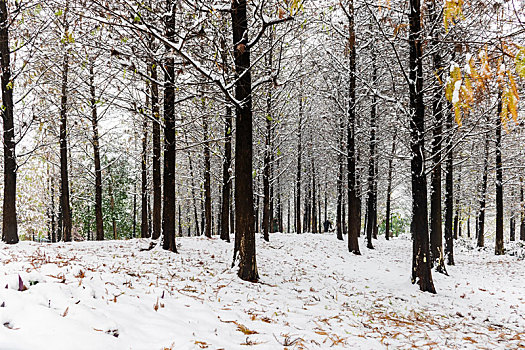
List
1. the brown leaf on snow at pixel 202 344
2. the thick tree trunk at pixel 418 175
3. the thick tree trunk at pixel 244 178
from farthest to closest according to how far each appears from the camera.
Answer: the thick tree trunk at pixel 418 175 < the thick tree trunk at pixel 244 178 < the brown leaf on snow at pixel 202 344

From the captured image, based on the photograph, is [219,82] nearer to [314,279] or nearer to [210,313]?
[210,313]

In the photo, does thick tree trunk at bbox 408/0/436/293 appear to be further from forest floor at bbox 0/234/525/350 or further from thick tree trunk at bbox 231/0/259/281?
thick tree trunk at bbox 231/0/259/281

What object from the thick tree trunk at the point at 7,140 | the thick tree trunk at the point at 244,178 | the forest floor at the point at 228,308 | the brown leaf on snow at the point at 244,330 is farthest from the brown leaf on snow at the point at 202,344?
the thick tree trunk at the point at 7,140

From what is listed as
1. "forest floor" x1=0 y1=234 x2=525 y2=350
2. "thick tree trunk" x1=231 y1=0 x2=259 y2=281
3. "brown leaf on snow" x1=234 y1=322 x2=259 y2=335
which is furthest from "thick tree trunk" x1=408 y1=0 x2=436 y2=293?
"brown leaf on snow" x1=234 y1=322 x2=259 y2=335

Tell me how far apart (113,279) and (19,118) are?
8093 millimetres

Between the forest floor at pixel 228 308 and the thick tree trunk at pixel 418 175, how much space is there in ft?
1.55

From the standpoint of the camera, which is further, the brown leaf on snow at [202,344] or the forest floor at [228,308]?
the brown leaf on snow at [202,344]

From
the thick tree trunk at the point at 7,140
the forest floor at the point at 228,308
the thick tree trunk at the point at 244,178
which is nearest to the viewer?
the forest floor at the point at 228,308

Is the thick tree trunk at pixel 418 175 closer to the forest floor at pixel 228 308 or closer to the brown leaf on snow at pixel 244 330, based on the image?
the forest floor at pixel 228 308

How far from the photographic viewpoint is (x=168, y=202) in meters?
8.92

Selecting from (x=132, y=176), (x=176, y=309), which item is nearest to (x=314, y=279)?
(x=176, y=309)

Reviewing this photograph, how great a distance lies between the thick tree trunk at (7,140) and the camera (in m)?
9.18

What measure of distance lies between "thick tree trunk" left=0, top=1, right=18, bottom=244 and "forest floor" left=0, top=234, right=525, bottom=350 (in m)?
0.78

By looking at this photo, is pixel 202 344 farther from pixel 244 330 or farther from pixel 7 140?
pixel 7 140
